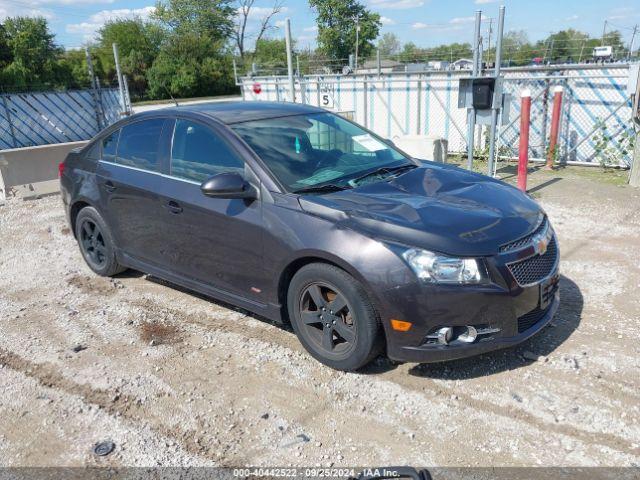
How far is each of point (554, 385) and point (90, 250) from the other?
453 centimetres

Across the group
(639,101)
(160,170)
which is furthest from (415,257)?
(639,101)

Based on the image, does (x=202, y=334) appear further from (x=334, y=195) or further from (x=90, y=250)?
(x=90, y=250)

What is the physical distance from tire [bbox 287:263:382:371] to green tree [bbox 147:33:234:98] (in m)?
43.0

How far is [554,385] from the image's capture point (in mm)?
3422

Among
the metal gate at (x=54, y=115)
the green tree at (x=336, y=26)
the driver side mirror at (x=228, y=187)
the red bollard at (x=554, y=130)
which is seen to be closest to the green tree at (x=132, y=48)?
the green tree at (x=336, y=26)

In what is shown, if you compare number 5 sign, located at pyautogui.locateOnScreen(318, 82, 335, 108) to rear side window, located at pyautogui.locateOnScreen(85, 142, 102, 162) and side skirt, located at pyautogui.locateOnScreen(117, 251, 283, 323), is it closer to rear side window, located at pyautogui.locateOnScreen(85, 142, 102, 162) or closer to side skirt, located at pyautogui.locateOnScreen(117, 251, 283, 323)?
rear side window, located at pyautogui.locateOnScreen(85, 142, 102, 162)

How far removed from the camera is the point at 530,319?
3.45 metres

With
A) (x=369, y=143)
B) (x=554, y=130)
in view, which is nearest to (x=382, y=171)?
(x=369, y=143)

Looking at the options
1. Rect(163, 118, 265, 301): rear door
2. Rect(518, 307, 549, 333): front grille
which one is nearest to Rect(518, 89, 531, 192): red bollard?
Rect(518, 307, 549, 333): front grille

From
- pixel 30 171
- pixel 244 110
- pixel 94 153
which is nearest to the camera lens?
pixel 244 110

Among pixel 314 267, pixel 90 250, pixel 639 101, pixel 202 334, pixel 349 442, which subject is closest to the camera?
pixel 349 442

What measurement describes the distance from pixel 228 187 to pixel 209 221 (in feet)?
1.53

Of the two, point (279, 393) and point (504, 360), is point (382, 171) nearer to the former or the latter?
point (504, 360)

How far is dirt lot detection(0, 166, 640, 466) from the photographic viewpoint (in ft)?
9.65
